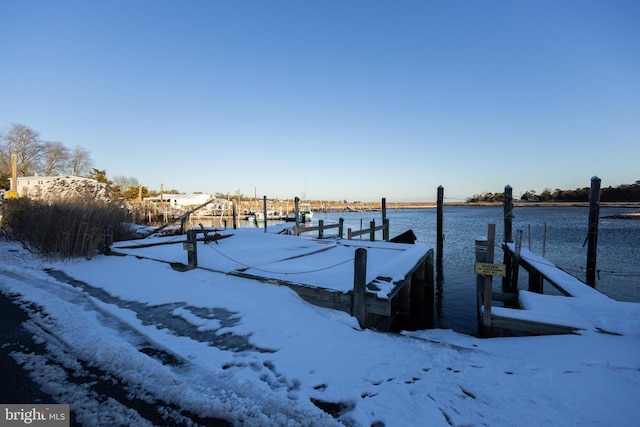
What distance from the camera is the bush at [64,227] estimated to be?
10133 millimetres

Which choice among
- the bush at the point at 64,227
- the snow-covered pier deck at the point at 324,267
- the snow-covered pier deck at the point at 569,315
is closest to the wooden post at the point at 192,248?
the snow-covered pier deck at the point at 324,267

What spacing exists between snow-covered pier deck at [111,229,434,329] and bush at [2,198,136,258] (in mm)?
962

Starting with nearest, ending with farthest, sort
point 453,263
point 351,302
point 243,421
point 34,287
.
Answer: point 243,421 < point 351,302 < point 34,287 < point 453,263

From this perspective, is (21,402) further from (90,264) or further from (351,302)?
(90,264)

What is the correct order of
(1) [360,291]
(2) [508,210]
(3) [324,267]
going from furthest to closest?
1. (2) [508,210]
2. (3) [324,267]
3. (1) [360,291]

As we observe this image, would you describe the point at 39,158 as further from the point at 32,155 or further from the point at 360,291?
the point at 360,291

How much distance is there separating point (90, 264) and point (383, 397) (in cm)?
1037

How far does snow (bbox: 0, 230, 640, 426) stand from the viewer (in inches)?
111

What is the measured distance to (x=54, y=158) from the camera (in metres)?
52.4

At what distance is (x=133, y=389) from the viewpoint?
312 cm

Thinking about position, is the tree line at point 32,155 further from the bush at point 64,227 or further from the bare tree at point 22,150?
the bush at point 64,227

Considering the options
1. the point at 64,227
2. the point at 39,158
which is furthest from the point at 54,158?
the point at 64,227

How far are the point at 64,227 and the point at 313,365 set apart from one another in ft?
35.6

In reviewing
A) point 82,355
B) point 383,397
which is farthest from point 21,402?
point 383,397
